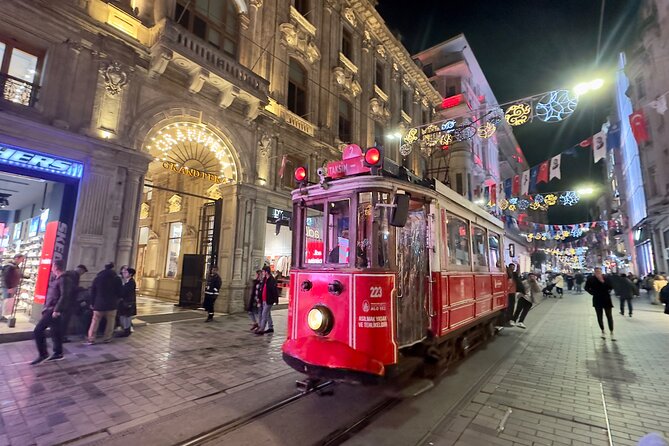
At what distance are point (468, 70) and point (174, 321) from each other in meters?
33.4

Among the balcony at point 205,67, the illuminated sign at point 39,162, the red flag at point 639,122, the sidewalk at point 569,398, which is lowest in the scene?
the sidewalk at point 569,398

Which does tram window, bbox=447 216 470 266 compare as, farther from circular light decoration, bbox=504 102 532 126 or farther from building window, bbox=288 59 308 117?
building window, bbox=288 59 308 117

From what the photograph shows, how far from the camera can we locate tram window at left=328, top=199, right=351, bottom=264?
4715 millimetres

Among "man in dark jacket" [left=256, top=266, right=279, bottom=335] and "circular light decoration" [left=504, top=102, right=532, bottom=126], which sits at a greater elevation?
"circular light decoration" [left=504, top=102, right=532, bottom=126]

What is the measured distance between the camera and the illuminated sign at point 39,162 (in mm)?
7715

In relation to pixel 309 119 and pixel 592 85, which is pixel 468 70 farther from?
pixel 592 85

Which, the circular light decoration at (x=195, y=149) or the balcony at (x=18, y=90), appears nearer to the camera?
the balcony at (x=18, y=90)

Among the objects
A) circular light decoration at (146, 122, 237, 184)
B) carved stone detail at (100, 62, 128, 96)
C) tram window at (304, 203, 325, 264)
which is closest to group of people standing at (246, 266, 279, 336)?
tram window at (304, 203, 325, 264)

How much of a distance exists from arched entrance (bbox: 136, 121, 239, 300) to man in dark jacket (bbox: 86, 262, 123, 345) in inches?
142

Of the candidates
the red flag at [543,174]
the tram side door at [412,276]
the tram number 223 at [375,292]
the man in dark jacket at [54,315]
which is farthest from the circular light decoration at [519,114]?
the man in dark jacket at [54,315]

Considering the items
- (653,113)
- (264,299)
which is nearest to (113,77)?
(264,299)

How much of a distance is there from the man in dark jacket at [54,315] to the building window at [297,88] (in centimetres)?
1222

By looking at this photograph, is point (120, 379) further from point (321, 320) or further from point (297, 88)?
point (297, 88)

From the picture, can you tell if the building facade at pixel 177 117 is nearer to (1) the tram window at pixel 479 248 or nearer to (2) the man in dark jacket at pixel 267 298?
(2) the man in dark jacket at pixel 267 298
